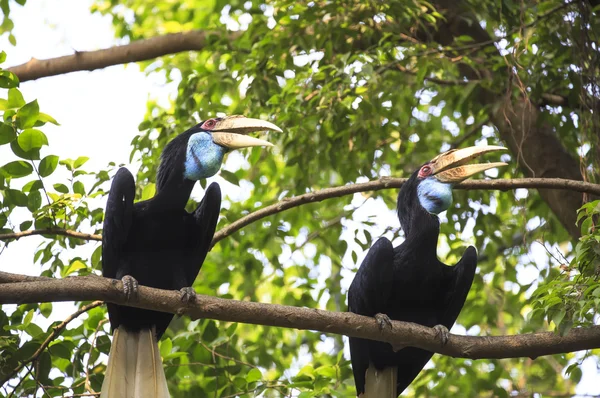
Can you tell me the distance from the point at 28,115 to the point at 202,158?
3.32ft

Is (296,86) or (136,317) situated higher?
(296,86)

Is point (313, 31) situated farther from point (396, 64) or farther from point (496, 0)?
point (496, 0)

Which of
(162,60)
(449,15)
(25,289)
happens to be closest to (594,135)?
(449,15)

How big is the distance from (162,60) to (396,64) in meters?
4.18

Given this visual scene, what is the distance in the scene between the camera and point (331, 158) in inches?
275

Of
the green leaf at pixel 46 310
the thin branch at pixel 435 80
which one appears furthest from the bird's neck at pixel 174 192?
the thin branch at pixel 435 80

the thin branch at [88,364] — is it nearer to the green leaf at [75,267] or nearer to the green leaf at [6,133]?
the green leaf at [75,267]

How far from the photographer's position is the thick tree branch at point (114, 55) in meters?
7.82

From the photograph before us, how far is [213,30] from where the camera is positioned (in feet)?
24.6

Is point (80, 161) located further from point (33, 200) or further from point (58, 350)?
point (58, 350)

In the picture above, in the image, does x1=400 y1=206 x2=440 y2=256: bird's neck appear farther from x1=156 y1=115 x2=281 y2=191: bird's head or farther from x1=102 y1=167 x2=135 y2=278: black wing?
x1=102 y1=167 x2=135 y2=278: black wing

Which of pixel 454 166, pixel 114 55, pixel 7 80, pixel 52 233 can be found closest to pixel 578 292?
pixel 454 166

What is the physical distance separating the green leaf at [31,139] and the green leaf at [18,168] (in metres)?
0.17

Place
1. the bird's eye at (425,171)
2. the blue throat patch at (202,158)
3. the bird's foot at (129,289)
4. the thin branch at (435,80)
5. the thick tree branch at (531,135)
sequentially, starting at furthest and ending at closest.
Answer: the thin branch at (435,80)
the thick tree branch at (531,135)
the bird's eye at (425,171)
the blue throat patch at (202,158)
the bird's foot at (129,289)
